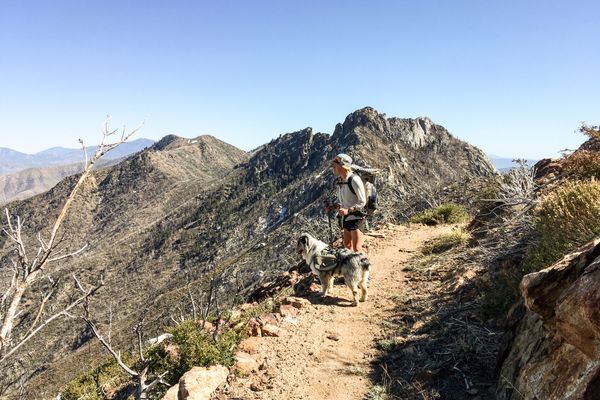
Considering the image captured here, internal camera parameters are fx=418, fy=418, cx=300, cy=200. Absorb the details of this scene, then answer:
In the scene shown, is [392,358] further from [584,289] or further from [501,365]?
[584,289]

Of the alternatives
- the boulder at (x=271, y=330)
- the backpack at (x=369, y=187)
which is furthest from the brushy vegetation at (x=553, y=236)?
the boulder at (x=271, y=330)

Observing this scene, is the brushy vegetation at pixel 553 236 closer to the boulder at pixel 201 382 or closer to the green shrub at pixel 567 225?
the green shrub at pixel 567 225

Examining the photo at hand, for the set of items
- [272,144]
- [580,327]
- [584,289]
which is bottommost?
[580,327]

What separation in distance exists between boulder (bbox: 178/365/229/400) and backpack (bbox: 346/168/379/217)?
399 centimetres

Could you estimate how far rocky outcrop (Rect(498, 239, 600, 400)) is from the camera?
2803 millimetres

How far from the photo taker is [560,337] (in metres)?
3.33

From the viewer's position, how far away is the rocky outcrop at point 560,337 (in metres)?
2.80

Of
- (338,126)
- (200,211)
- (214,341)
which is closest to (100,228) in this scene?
(200,211)

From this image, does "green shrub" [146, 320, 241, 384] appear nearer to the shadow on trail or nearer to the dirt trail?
the dirt trail

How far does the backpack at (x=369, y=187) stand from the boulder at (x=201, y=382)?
3.99m

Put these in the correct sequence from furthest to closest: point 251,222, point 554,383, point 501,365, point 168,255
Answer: point 168,255, point 251,222, point 501,365, point 554,383

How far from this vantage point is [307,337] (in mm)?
6414

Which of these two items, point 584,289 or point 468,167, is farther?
point 468,167

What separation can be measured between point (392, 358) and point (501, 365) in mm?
1570
